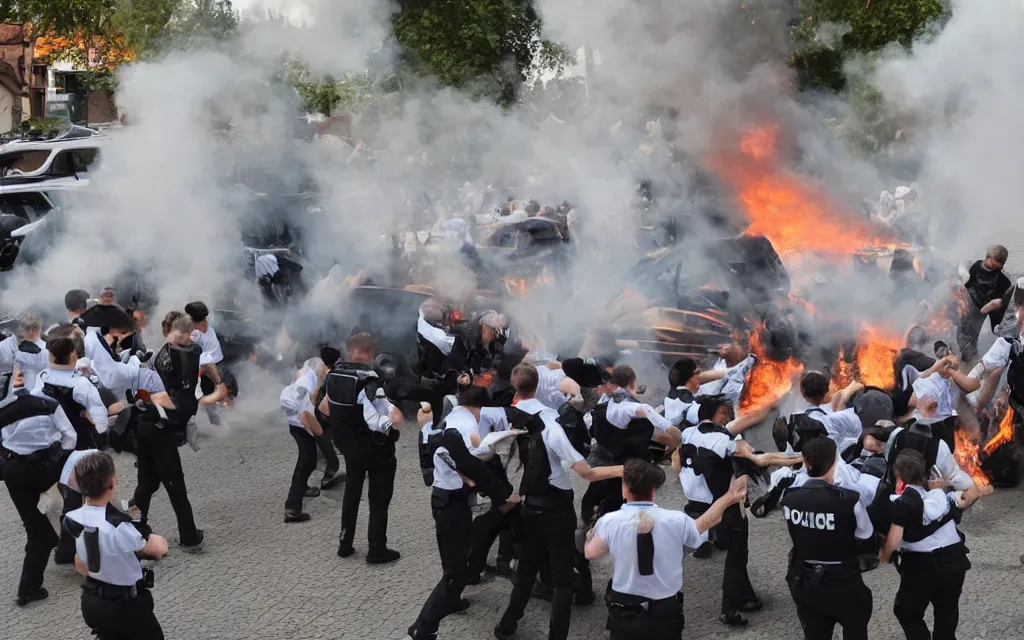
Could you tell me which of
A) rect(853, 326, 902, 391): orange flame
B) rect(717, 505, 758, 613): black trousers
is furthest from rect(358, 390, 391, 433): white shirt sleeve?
rect(853, 326, 902, 391): orange flame

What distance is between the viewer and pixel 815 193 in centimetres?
1305

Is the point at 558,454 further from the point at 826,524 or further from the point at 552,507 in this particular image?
the point at 826,524

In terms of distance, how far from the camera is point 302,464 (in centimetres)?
904

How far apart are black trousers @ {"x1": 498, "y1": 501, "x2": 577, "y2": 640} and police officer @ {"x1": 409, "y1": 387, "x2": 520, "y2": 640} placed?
276 millimetres

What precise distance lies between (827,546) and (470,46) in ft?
40.5

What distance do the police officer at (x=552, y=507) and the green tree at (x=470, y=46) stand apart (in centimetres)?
1023

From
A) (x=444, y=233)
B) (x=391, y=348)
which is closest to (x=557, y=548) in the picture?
(x=391, y=348)

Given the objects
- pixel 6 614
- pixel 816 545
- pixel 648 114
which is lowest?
pixel 6 614

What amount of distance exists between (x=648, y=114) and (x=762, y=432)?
478cm

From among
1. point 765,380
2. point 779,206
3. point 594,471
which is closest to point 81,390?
point 594,471

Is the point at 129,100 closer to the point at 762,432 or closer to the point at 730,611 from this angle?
the point at 762,432

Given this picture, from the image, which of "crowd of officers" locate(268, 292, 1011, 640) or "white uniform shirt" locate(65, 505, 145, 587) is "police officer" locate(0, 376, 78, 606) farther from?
"white uniform shirt" locate(65, 505, 145, 587)

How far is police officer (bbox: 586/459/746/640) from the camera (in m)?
5.20

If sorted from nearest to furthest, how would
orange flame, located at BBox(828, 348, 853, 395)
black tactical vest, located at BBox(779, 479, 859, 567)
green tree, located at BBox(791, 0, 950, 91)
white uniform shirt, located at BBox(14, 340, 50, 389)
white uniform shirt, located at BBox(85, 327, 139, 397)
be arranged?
1. black tactical vest, located at BBox(779, 479, 859, 567)
2. white uniform shirt, located at BBox(85, 327, 139, 397)
3. white uniform shirt, located at BBox(14, 340, 50, 389)
4. orange flame, located at BBox(828, 348, 853, 395)
5. green tree, located at BBox(791, 0, 950, 91)
